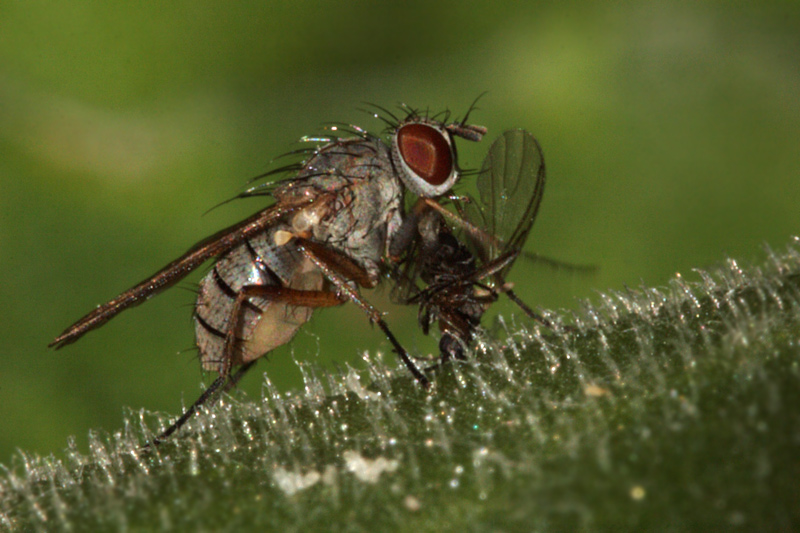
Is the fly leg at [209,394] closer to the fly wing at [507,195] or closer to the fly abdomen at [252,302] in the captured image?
the fly abdomen at [252,302]

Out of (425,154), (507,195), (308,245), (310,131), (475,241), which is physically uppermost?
(310,131)

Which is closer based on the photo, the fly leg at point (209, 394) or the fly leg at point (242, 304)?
the fly leg at point (209, 394)

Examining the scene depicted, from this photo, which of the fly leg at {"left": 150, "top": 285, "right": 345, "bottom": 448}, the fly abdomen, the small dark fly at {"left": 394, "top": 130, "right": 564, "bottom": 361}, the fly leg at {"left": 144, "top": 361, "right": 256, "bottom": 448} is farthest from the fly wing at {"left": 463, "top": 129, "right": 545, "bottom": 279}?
the fly leg at {"left": 144, "top": 361, "right": 256, "bottom": 448}

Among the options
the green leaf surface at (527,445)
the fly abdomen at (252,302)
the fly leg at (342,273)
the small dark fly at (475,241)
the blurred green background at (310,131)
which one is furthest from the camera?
the blurred green background at (310,131)

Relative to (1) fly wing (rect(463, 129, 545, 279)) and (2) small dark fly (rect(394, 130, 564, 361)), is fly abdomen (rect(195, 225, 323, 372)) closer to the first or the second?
(2) small dark fly (rect(394, 130, 564, 361))

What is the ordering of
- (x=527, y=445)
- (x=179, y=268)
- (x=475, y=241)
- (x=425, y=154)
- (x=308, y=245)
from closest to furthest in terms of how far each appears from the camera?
1. (x=527, y=445)
2. (x=475, y=241)
3. (x=179, y=268)
4. (x=308, y=245)
5. (x=425, y=154)

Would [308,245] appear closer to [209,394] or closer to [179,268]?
[179,268]

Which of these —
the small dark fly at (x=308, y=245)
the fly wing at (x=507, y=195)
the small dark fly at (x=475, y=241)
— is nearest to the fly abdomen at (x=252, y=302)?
the small dark fly at (x=308, y=245)

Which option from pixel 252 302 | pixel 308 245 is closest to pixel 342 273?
pixel 308 245
